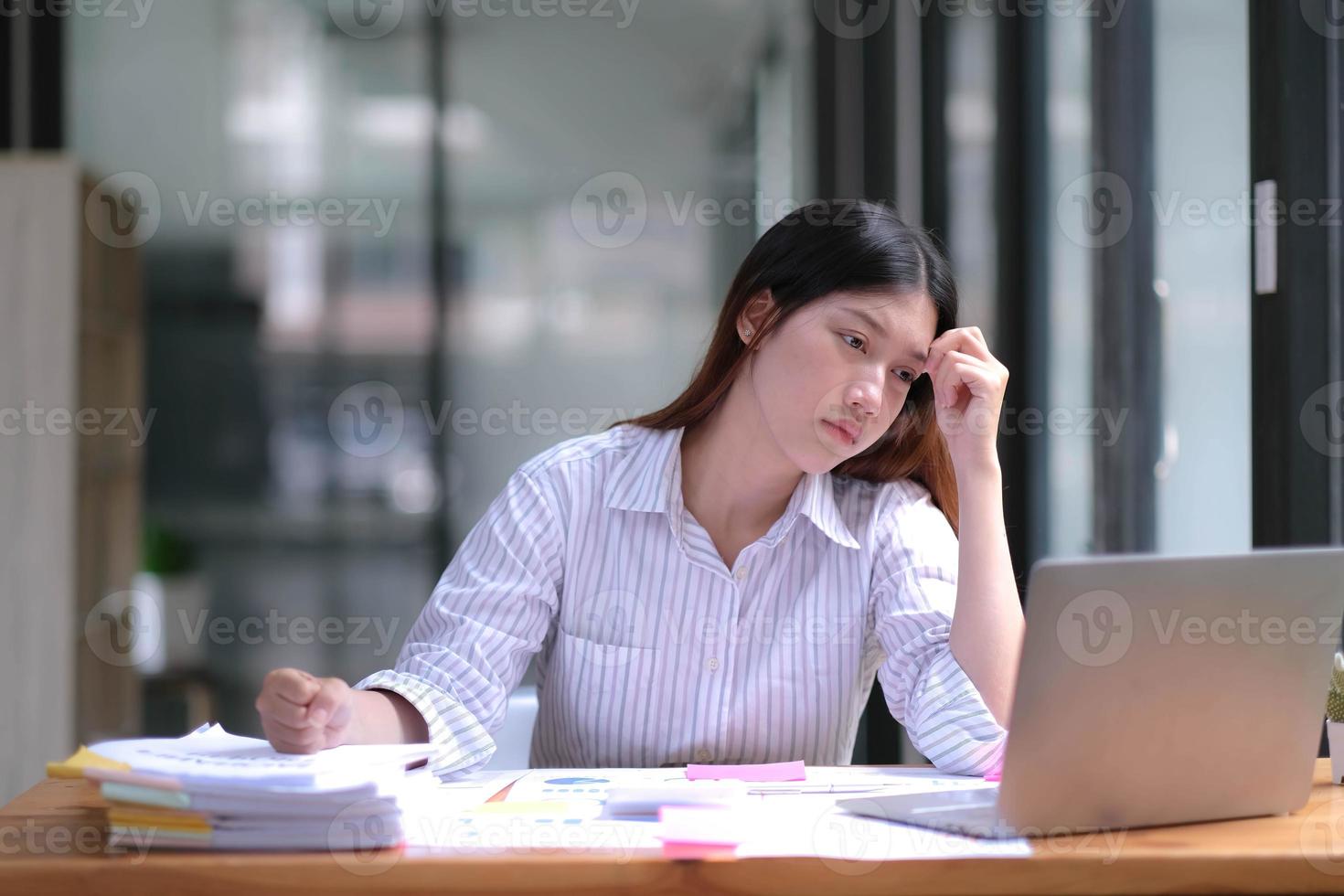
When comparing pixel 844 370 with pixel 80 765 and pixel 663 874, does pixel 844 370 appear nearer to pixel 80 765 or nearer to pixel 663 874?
pixel 663 874

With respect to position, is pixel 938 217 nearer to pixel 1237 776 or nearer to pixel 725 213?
pixel 725 213

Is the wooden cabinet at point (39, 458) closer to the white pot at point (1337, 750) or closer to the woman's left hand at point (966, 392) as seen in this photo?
the woman's left hand at point (966, 392)

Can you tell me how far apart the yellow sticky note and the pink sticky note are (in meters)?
0.55

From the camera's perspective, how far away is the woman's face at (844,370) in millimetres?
1497

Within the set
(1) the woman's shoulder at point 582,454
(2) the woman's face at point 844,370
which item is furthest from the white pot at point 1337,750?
(1) the woman's shoulder at point 582,454

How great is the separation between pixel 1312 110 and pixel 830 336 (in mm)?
→ 681

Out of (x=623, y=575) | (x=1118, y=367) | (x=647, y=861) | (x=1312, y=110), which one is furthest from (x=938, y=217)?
(x=647, y=861)

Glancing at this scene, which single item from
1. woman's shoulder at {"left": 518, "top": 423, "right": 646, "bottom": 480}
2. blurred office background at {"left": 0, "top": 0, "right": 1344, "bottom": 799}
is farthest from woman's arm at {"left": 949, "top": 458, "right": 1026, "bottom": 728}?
blurred office background at {"left": 0, "top": 0, "right": 1344, "bottom": 799}

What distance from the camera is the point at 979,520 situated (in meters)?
1.49

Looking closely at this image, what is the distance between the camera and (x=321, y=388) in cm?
366

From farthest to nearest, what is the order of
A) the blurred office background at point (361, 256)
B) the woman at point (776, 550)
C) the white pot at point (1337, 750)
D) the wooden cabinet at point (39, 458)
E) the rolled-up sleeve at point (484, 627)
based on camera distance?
the blurred office background at point (361, 256) → the wooden cabinet at point (39, 458) → the woman at point (776, 550) → the rolled-up sleeve at point (484, 627) → the white pot at point (1337, 750)

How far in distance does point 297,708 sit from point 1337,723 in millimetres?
1016

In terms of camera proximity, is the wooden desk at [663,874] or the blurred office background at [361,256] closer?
the wooden desk at [663,874]

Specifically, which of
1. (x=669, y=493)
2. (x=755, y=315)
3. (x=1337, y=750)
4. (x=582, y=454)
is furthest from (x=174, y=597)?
(x=1337, y=750)
